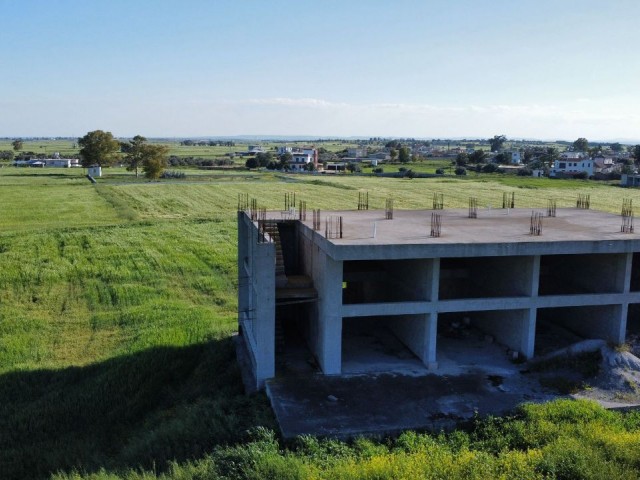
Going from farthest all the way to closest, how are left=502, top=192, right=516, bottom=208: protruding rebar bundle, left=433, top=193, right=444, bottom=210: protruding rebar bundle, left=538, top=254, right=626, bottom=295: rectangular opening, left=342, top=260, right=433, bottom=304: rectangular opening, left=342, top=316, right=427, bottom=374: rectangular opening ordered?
left=502, top=192, right=516, bottom=208: protruding rebar bundle, left=433, top=193, right=444, bottom=210: protruding rebar bundle, left=342, top=260, right=433, bottom=304: rectangular opening, left=538, top=254, right=626, bottom=295: rectangular opening, left=342, top=316, right=427, bottom=374: rectangular opening

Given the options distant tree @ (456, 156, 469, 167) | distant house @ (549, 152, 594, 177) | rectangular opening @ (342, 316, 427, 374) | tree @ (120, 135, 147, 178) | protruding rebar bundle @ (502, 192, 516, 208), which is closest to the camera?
rectangular opening @ (342, 316, 427, 374)

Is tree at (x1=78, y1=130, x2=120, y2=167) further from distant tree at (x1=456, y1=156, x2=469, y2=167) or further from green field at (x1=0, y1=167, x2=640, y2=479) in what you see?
distant tree at (x1=456, y1=156, x2=469, y2=167)

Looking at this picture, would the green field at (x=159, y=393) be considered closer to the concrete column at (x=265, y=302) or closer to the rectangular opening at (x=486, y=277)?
the concrete column at (x=265, y=302)

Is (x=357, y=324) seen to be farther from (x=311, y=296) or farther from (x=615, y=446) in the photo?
(x=615, y=446)

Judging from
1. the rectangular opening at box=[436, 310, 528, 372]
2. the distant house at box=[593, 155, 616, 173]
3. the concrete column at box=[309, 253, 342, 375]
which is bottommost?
the rectangular opening at box=[436, 310, 528, 372]

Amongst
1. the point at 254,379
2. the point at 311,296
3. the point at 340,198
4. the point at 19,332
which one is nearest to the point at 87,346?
the point at 19,332

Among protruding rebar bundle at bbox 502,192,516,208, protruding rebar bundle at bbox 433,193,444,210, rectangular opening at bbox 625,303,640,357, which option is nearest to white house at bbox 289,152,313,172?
protruding rebar bundle at bbox 502,192,516,208
